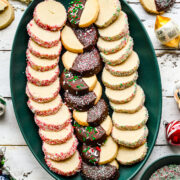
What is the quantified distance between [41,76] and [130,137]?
0.58 meters

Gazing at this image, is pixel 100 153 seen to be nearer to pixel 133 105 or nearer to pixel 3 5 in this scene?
pixel 133 105

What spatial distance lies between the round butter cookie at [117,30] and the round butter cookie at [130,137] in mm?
510

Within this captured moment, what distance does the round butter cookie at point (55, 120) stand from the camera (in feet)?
6.03

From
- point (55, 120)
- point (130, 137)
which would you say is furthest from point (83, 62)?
point (130, 137)

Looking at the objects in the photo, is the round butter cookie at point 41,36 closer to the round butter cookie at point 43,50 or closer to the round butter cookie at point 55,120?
the round butter cookie at point 43,50

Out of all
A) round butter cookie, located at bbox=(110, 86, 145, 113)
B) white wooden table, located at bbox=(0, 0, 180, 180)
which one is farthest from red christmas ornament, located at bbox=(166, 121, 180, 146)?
round butter cookie, located at bbox=(110, 86, 145, 113)

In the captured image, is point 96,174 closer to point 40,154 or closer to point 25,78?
point 40,154

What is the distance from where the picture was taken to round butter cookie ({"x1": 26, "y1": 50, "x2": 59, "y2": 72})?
1.83 m

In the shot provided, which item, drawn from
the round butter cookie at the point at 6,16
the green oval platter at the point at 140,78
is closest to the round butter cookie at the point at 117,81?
the green oval platter at the point at 140,78

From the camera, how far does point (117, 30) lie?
1.85 meters

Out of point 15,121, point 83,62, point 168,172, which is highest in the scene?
point 83,62

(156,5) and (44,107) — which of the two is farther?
(156,5)

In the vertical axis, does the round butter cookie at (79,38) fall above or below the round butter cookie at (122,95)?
above

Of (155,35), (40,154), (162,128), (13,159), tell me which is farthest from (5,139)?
(155,35)
